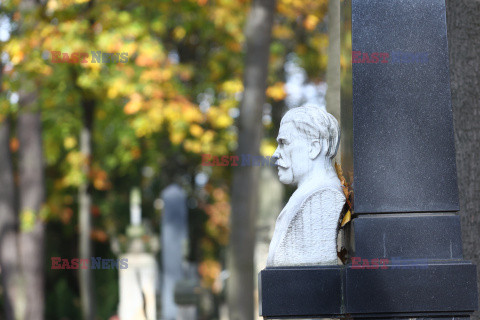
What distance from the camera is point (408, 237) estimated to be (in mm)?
4477

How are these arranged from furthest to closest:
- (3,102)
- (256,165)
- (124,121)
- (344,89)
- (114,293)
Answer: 1. (114,293)
2. (124,121)
3. (3,102)
4. (256,165)
5. (344,89)

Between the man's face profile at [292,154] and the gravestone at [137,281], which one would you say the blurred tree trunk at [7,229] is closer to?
the gravestone at [137,281]

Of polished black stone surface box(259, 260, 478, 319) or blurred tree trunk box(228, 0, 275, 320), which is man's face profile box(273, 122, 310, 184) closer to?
polished black stone surface box(259, 260, 478, 319)

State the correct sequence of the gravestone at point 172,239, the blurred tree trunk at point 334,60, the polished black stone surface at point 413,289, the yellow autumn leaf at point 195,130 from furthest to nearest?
1. the gravestone at point 172,239
2. the yellow autumn leaf at point 195,130
3. the blurred tree trunk at point 334,60
4. the polished black stone surface at point 413,289

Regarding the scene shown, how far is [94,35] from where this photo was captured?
13781 mm

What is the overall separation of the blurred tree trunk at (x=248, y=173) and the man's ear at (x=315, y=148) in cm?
555

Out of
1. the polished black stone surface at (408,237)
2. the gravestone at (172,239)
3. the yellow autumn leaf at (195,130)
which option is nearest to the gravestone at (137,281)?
the gravestone at (172,239)

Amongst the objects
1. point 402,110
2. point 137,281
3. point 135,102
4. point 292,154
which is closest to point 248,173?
point 135,102

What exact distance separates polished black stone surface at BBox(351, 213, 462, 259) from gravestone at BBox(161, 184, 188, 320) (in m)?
11.4

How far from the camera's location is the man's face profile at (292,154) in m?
4.74

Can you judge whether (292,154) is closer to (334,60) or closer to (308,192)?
(308,192)

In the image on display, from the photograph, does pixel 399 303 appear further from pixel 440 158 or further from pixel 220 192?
pixel 220 192

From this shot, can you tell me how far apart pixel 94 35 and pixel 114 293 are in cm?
1499

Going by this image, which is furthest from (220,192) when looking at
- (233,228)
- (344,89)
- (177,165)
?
(344,89)
